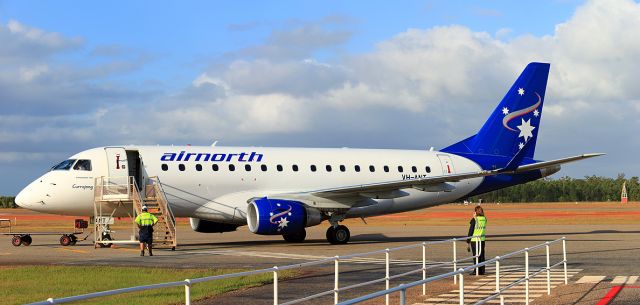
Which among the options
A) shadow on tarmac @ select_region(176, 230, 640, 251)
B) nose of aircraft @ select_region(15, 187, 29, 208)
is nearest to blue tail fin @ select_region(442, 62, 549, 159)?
shadow on tarmac @ select_region(176, 230, 640, 251)

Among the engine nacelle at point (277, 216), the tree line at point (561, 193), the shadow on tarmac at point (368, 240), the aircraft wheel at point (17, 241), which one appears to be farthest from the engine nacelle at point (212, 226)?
the tree line at point (561, 193)

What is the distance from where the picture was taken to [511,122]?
125 feet

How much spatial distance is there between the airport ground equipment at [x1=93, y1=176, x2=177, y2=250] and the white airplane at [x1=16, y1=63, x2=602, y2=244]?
0.91ft

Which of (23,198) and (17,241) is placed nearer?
(23,198)

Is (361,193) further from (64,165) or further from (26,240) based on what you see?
(26,240)

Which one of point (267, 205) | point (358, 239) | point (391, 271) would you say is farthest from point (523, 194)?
point (391, 271)

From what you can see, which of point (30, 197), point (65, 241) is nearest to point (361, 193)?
point (65, 241)

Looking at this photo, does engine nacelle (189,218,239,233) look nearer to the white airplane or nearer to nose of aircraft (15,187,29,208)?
the white airplane

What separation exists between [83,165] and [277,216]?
23.6 ft

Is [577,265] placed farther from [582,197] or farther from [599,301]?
[582,197]

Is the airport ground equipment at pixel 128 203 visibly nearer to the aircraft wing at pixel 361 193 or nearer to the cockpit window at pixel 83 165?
the cockpit window at pixel 83 165

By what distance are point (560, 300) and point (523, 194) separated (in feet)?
374

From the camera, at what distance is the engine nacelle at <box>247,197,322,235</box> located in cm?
2984

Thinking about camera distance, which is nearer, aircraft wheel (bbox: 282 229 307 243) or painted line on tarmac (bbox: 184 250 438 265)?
painted line on tarmac (bbox: 184 250 438 265)
